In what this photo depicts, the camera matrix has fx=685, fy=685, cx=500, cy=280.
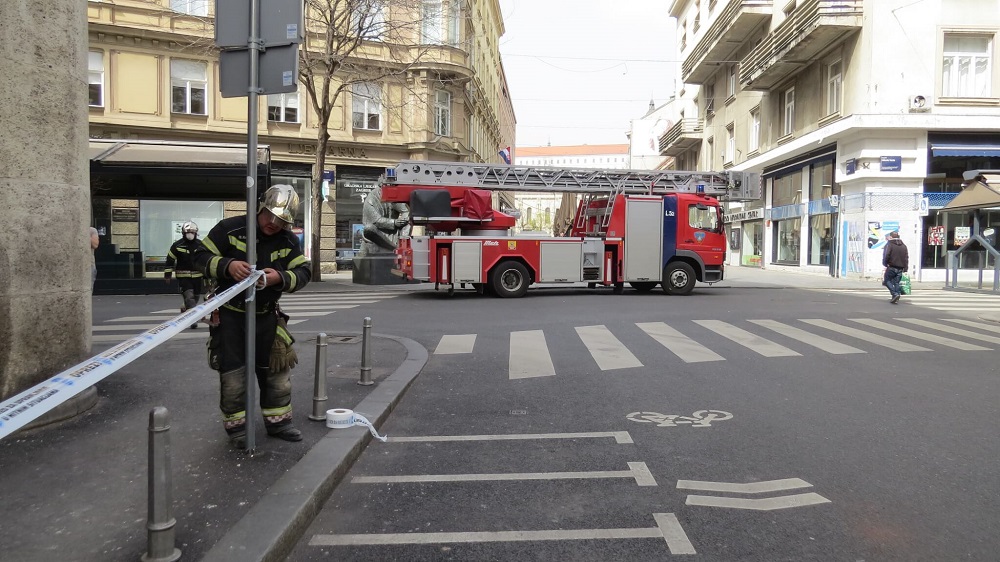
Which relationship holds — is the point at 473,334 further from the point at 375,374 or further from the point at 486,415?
the point at 486,415

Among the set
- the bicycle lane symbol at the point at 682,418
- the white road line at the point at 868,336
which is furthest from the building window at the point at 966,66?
the bicycle lane symbol at the point at 682,418

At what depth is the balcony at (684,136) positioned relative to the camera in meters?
44.9

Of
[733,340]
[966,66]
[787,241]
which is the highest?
[966,66]

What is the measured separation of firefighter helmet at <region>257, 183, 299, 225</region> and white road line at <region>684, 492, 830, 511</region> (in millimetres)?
2992

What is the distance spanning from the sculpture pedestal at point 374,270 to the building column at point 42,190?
16285mm

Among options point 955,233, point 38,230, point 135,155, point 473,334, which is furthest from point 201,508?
point 955,233

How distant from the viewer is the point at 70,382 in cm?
254

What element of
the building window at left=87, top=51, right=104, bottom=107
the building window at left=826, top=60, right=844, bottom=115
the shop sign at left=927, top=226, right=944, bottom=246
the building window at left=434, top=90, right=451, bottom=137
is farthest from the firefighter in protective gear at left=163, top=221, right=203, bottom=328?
the shop sign at left=927, top=226, right=944, bottom=246

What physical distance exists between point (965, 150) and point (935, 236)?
311 centimetres

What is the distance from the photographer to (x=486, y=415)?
5863mm

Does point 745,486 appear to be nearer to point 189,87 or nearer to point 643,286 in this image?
point 643,286

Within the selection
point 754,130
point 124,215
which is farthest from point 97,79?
point 754,130

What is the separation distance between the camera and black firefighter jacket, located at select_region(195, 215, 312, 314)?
4305 mm

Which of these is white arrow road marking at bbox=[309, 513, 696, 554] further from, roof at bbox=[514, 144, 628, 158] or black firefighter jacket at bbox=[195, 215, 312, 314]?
roof at bbox=[514, 144, 628, 158]
